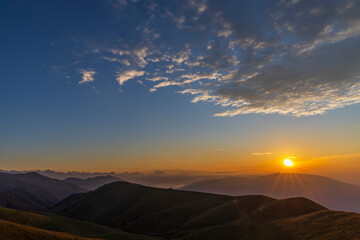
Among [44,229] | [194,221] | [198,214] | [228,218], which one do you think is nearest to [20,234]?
[44,229]

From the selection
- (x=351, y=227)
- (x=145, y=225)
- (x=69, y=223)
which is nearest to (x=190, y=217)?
(x=145, y=225)

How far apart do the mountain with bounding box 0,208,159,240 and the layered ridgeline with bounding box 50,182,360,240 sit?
27468 millimetres

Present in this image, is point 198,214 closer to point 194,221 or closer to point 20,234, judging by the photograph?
point 194,221

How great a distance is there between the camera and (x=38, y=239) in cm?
4275

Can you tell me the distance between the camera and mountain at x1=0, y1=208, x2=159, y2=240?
141 ft

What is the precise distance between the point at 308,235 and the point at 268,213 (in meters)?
51.0

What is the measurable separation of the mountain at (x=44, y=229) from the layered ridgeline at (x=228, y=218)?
2747 cm

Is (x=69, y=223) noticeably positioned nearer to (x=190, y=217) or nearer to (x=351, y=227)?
(x=190, y=217)

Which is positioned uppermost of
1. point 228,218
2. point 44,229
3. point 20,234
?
point 20,234

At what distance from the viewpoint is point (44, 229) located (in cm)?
6359

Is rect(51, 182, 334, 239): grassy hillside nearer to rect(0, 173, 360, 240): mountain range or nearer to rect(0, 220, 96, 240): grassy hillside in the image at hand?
rect(0, 173, 360, 240): mountain range

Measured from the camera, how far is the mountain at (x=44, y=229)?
43.1 m

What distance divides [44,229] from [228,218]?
3037 inches

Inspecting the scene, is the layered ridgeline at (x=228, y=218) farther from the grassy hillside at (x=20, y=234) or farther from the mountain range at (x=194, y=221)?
the grassy hillside at (x=20, y=234)
